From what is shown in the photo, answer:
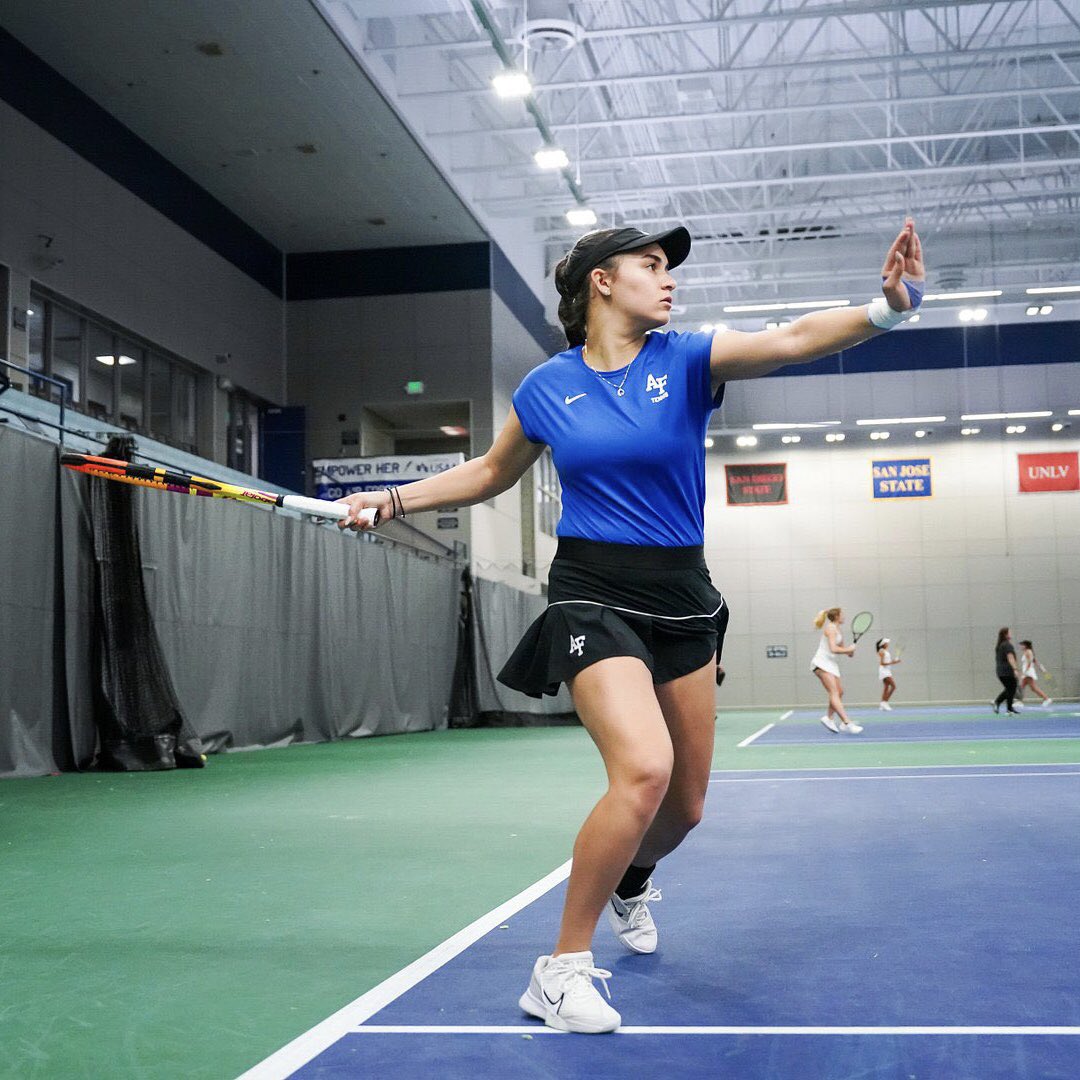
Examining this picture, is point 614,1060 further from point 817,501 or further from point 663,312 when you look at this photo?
point 817,501

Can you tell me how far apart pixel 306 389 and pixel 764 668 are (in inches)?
610

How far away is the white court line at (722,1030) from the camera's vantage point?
9.62 feet

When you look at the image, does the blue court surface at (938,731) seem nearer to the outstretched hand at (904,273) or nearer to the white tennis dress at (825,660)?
the white tennis dress at (825,660)

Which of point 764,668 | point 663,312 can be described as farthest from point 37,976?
point 764,668

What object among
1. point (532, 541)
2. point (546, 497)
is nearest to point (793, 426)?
point (546, 497)

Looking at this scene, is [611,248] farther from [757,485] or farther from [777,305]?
→ [757,485]

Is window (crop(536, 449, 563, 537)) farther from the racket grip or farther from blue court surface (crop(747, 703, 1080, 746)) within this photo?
the racket grip

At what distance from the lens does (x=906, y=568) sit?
123ft

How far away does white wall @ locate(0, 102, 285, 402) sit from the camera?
742 inches

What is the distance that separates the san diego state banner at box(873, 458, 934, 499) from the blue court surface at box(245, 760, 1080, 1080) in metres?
32.0

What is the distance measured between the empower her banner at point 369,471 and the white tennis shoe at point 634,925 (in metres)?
21.9

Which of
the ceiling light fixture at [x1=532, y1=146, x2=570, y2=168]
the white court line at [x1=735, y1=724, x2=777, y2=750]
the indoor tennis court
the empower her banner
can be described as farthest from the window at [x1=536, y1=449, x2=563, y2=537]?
the white court line at [x1=735, y1=724, x2=777, y2=750]

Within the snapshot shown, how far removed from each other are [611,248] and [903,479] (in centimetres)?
3512

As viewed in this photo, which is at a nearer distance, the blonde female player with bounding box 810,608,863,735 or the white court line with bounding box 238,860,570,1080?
the white court line with bounding box 238,860,570,1080
